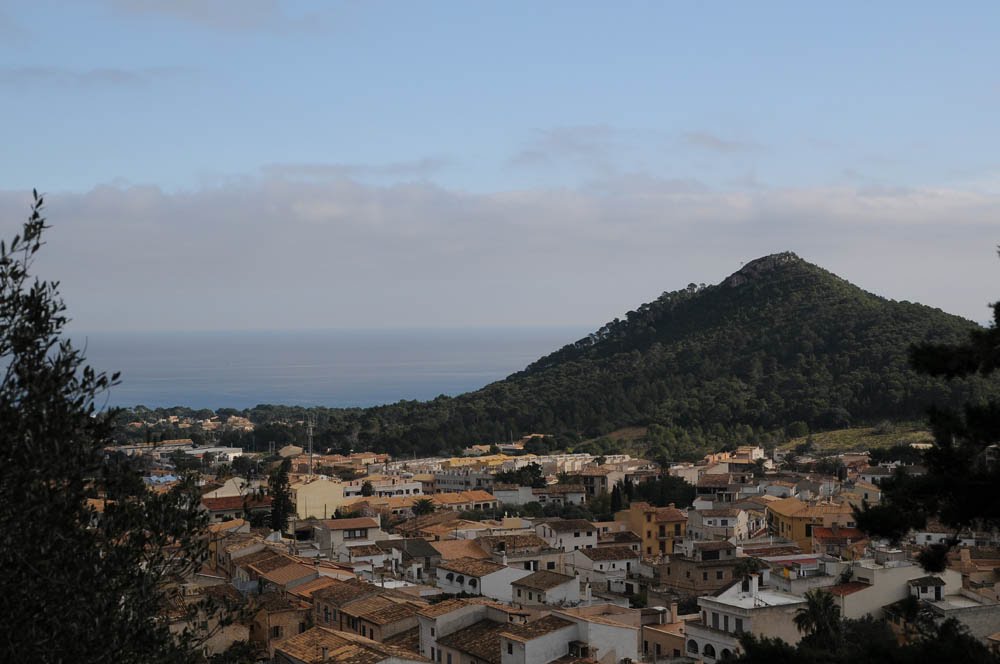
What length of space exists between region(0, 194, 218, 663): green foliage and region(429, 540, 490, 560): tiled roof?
84.9 ft

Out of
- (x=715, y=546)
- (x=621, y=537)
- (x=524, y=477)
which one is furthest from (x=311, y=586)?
(x=524, y=477)

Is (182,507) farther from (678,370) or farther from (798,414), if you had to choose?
(678,370)

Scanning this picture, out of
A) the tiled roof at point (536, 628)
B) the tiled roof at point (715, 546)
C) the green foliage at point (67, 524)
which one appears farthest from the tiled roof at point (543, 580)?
the green foliage at point (67, 524)

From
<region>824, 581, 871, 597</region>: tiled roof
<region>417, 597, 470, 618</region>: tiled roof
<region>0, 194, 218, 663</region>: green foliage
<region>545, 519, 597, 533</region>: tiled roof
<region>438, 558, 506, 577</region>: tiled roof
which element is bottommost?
<region>545, 519, 597, 533</region>: tiled roof

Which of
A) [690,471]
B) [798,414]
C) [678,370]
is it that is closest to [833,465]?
[690,471]

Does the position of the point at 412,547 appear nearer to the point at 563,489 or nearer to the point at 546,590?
the point at 546,590

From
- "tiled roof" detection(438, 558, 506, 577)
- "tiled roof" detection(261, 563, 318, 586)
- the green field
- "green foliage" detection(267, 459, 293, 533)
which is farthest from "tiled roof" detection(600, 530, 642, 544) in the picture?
the green field

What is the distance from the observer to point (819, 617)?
2297cm

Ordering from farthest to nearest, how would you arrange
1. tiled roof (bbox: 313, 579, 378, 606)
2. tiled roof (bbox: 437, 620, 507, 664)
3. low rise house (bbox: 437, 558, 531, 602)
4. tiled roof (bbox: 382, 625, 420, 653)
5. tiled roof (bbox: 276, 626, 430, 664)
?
Result: 1. low rise house (bbox: 437, 558, 531, 602)
2. tiled roof (bbox: 313, 579, 378, 606)
3. tiled roof (bbox: 382, 625, 420, 653)
4. tiled roof (bbox: 437, 620, 507, 664)
5. tiled roof (bbox: 276, 626, 430, 664)

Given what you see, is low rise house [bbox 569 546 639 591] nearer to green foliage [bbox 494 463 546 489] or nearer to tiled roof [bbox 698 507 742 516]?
tiled roof [bbox 698 507 742 516]

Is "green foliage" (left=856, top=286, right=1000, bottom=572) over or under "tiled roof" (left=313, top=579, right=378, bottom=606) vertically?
over

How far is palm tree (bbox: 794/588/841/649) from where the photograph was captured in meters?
22.0

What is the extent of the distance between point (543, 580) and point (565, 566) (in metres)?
6.83

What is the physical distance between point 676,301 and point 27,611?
122 m
